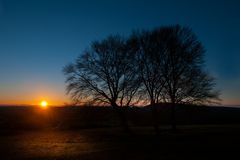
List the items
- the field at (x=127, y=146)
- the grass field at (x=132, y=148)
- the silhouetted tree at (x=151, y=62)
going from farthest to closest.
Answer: the silhouetted tree at (x=151, y=62)
the field at (x=127, y=146)
the grass field at (x=132, y=148)

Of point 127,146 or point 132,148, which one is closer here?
point 132,148

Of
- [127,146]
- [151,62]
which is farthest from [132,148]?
[151,62]

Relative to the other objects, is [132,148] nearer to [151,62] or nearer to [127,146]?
[127,146]

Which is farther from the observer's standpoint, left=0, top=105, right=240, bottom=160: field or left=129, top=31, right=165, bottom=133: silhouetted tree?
left=129, top=31, right=165, bottom=133: silhouetted tree

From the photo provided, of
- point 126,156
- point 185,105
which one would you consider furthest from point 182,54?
point 126,156

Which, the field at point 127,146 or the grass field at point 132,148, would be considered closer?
the grass field at point 132,148

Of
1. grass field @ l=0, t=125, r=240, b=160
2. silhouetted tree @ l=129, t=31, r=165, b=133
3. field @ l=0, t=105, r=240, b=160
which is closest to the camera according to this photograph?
grass field @ l=0, t=125, r=240, b=160

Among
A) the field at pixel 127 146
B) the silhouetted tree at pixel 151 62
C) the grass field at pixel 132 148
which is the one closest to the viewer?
the grass field at pixel 132 148

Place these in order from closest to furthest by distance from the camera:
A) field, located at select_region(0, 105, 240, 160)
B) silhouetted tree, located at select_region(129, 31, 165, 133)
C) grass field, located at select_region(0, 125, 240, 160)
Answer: grass field, located at select_region(0, 125, 240, 160)
field, located at select_region(0, 105, 240, 160)
silhouetted tree, located at select_region(129, 31, 165, 133)

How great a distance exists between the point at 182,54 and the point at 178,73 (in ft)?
6.98

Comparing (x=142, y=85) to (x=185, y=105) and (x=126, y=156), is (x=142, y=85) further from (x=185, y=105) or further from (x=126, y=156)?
(x=126, y=156)

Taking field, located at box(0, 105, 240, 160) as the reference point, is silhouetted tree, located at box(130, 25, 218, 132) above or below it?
above

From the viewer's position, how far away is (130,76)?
32219 mm

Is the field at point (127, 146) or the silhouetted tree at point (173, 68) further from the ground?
the silhouetted tree at point (173, 68)
